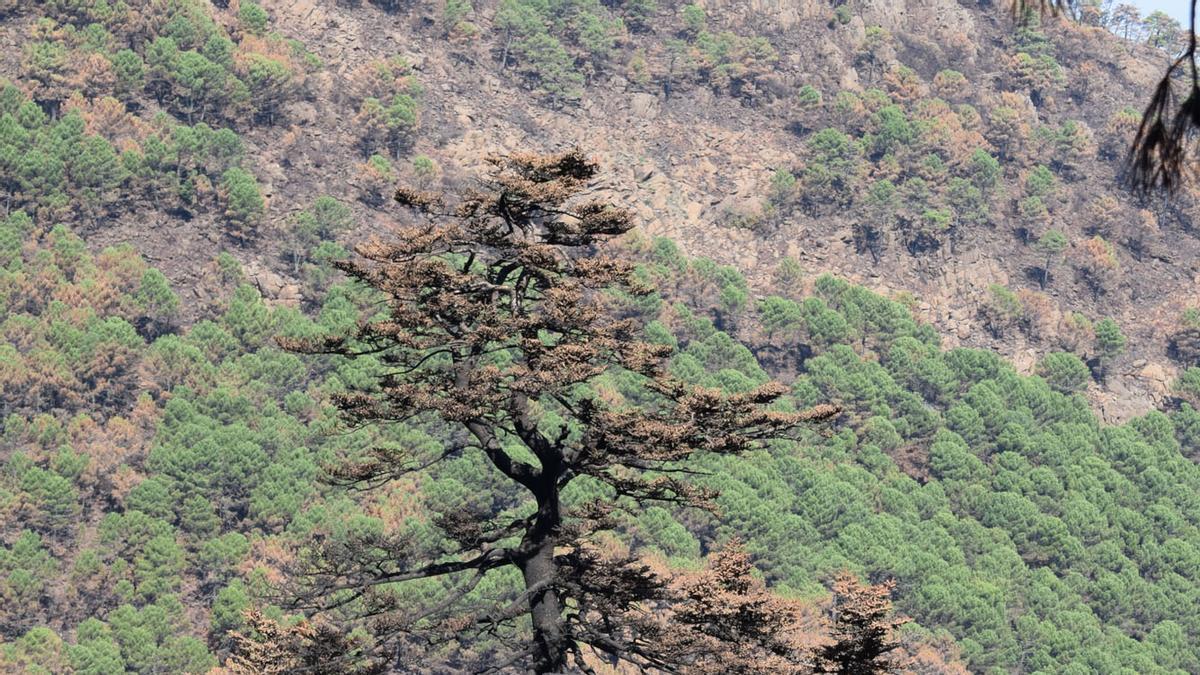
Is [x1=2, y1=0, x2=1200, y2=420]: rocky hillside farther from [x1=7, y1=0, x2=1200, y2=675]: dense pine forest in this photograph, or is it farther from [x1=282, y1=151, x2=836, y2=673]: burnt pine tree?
[x1=282, y1=151, x2=836, y2=673]: burnt pine tree

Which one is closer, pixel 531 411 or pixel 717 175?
pixel 531 411

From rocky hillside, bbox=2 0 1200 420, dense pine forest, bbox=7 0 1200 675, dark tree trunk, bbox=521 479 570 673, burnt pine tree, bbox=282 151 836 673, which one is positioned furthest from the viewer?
rocky hillside, bbox=2 0 1200 420

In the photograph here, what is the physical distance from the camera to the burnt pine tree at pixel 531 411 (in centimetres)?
2077

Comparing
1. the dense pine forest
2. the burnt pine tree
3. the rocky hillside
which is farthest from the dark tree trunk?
the rocky hillside

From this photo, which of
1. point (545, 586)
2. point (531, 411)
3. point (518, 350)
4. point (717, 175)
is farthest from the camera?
point (717, 175)

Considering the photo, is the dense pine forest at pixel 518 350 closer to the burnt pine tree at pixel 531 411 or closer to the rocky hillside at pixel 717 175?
the rocky hillside at pixel 717 175

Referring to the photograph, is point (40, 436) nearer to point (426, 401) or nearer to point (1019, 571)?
point (1019, 571)

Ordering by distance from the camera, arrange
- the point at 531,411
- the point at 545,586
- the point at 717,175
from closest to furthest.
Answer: the point at 545,586 → the point at 531,411 → the point at 717,175

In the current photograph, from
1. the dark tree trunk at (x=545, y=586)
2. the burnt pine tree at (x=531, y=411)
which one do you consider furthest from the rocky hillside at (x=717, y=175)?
the dark tree trunk at (x=545, y=586)

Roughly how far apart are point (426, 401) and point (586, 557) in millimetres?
2297

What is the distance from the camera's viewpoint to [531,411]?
22.0 m

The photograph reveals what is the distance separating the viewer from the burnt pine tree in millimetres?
20766

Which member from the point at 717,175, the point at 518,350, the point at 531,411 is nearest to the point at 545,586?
the point at 531,411

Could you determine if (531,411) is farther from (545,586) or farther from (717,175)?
(717,175)
